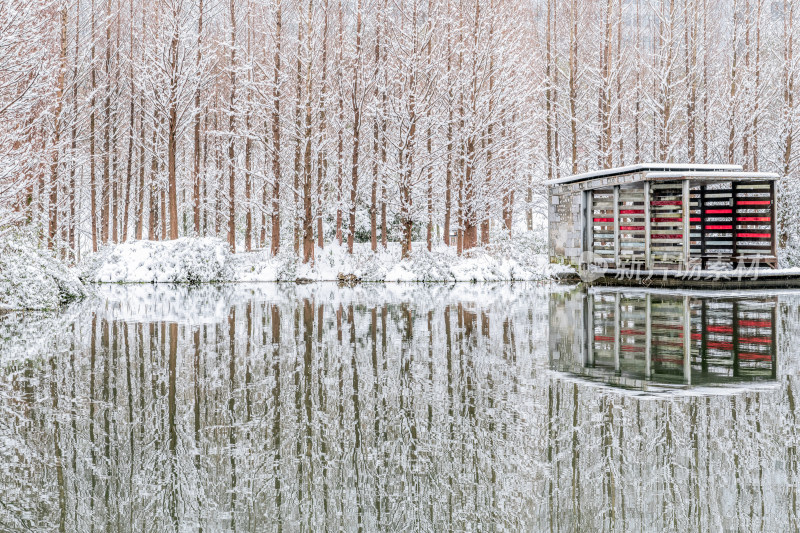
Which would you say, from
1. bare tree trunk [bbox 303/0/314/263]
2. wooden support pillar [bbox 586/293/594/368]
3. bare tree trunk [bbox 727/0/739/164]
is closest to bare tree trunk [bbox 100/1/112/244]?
bare tree trunk [bbox 303/0/314/263]

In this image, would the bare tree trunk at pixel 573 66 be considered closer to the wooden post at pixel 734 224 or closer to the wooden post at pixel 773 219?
the wooden post at pixel 734 224

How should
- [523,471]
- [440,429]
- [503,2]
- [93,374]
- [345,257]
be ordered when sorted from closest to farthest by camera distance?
[523,471] → [440,429] → [93,374] → [345,257] → [503,2]

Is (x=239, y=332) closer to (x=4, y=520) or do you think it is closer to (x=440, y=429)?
(x=440, y=429)

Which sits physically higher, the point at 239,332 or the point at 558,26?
the point at 558,26

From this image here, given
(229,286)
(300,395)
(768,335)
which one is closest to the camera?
(300,395)

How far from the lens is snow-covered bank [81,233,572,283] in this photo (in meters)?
28.6

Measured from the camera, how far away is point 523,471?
4902 millimetres

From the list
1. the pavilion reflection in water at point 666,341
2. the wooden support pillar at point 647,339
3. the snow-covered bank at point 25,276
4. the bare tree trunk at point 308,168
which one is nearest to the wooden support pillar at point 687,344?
the pavilion reflection in water at point 666,341

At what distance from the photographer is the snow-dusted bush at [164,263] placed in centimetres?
2855

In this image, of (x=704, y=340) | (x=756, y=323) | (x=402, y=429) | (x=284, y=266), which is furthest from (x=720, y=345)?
(x=284, y=266)

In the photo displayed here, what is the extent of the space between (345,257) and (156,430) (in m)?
25.2

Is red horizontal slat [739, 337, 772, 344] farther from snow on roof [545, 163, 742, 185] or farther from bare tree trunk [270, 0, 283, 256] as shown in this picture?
bare tree trunk [270, 0, 283, 256]

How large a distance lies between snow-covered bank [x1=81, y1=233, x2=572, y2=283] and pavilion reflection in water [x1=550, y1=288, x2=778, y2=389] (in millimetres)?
10551

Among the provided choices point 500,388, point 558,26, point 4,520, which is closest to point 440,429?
point 500,388
